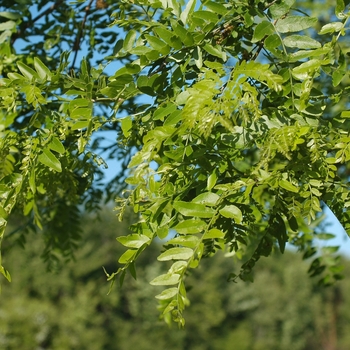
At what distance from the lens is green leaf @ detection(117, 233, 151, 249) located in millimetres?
881

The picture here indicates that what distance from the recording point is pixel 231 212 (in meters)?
0.85

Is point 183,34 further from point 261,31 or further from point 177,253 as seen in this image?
point 177,253

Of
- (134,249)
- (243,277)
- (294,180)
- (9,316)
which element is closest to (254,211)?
(294,180)

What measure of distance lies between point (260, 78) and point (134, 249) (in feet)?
1.13

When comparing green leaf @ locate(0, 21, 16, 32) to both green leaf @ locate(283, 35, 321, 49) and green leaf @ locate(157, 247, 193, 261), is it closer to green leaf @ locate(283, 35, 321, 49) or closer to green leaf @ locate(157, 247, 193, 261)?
green leaf @ locate(283, 35, 321, 49)

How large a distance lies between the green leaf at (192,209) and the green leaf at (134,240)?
9cm

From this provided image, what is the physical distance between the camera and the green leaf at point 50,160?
3.09 ft

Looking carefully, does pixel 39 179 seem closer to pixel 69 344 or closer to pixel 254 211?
pixel 254 211

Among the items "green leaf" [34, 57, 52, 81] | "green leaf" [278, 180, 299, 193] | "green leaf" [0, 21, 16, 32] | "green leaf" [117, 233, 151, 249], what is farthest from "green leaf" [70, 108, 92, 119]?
"green leaf" [0, 21, 16, 32]

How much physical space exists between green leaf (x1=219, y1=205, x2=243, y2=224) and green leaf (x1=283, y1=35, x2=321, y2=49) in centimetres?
33

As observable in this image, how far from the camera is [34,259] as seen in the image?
73.5 feet

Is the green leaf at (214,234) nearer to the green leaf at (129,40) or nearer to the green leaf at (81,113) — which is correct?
the green leaf at (81,113)

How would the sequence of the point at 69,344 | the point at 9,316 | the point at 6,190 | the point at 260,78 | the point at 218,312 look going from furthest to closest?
the point at 218,312, the point at 69,344, the point at 9,316, the point at 6,190, the point at 260,78

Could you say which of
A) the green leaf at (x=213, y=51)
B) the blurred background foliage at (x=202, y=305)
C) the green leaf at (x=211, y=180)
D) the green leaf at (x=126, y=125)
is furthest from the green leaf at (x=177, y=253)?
the blurred background foliage at (x=202, y=305)
